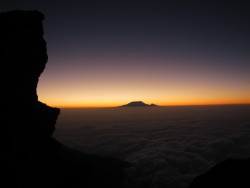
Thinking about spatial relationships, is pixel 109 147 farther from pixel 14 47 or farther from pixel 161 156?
pixel 14 47

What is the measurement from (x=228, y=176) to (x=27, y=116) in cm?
2743

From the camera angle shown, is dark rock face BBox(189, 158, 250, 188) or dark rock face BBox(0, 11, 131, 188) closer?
dark rock face BBox(0, 11, 131, 188)

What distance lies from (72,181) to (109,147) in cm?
11228

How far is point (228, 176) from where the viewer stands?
21656 mm

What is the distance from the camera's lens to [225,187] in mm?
20016

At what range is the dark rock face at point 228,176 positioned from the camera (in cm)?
2007

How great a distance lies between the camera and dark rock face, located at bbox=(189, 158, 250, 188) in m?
20.1

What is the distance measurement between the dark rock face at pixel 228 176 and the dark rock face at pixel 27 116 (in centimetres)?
1762

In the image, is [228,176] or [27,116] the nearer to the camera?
[228,176]

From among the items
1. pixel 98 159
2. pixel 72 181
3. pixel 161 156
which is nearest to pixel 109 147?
pixel 161 156

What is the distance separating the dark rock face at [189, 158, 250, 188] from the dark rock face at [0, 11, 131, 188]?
1762 centimetres

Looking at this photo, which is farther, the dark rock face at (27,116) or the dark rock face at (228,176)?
the dark rock face at (228,176)

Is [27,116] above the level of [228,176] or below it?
above

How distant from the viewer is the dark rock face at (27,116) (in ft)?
65.5
